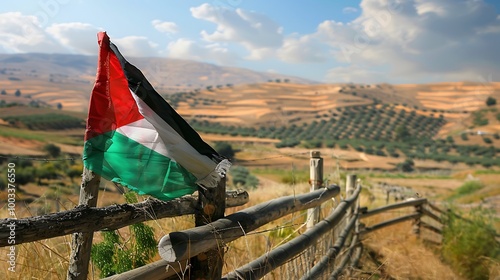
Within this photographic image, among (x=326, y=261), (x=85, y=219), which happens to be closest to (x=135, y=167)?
(x=85, y=219)

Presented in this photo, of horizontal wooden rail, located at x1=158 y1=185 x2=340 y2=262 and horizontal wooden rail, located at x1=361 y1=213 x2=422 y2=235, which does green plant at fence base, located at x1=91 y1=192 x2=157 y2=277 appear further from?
horizontal wooden rail, located at x1=361 y1=213 x2=422 y2=235

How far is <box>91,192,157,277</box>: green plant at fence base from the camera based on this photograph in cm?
254

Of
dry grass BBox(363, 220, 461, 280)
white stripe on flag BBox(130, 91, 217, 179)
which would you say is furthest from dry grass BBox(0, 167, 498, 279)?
white stripe on flag BBox(130, 91, 217, 179)

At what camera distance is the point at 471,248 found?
25.4ft

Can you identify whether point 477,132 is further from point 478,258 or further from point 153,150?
point 153,150

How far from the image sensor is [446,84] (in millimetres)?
106250

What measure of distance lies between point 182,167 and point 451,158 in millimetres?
56721

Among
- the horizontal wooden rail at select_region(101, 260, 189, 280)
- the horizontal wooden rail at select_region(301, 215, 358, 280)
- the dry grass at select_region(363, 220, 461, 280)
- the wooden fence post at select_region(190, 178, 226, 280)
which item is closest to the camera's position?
the horizontal wooden rail at select_region(101, 260, 189, 280)

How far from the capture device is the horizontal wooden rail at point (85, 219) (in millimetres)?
1656

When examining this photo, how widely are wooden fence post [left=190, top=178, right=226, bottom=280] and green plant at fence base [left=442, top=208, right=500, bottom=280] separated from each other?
19.8ft

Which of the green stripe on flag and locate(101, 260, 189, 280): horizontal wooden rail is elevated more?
the green stripe on flag

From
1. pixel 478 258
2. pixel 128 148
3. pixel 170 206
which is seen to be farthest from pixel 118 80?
pixel 478 258

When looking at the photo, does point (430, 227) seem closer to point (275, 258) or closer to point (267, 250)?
point (267, 250)

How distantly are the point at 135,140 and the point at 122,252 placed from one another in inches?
29.3
